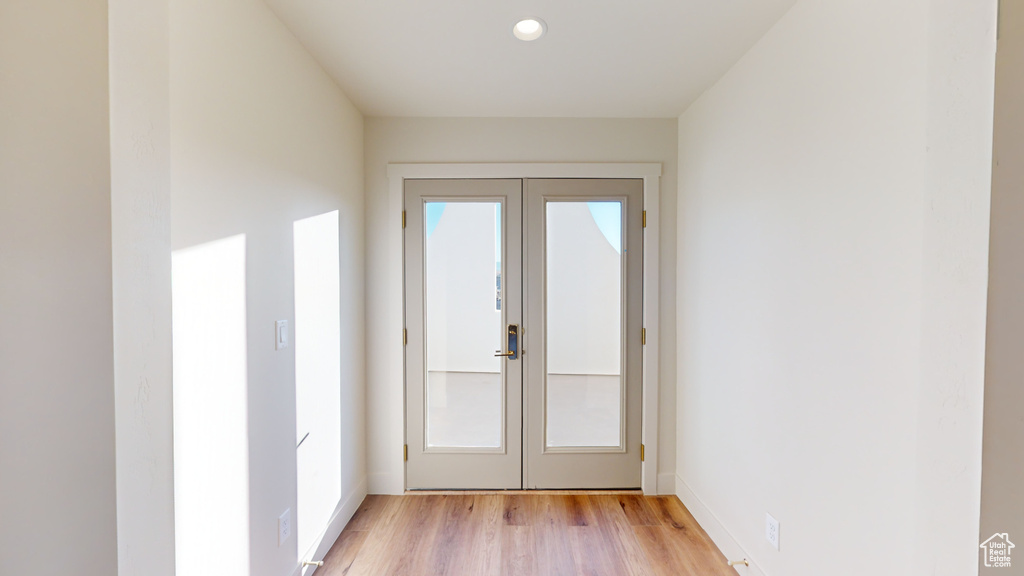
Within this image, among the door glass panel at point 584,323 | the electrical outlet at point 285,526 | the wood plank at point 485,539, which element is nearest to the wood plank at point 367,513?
the wood plank at point 485,539

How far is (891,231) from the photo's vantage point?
1.30 meters

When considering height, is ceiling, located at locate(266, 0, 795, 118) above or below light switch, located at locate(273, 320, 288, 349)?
above

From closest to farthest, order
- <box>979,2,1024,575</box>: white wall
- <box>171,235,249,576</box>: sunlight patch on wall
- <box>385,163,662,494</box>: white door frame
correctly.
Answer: <box>979,2,1024,575</box>: white wall < <box>171,235,249,576</box>: sunlight patch on wall < <box>385,163,662,494</box>: white door frame

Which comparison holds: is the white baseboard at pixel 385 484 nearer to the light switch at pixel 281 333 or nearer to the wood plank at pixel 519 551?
the wood plank at pixel 519 551

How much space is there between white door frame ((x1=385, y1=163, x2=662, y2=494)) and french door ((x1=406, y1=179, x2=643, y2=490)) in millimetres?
58

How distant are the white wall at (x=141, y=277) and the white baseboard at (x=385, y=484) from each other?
2.33 meters

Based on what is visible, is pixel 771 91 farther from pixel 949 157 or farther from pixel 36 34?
pixel 36 34

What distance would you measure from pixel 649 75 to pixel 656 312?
1.43 m

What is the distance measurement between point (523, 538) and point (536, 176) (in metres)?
2.15

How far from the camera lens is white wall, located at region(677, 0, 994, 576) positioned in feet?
2.18

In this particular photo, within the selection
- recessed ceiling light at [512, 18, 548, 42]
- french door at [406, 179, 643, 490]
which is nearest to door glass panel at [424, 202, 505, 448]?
french door at [406, 179, 643, 490]

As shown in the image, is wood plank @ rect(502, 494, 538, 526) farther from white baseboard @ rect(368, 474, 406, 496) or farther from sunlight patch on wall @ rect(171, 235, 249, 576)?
sunlight patch on wall @ rect(171, 235, 249, 576)

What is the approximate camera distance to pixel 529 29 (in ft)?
6.19

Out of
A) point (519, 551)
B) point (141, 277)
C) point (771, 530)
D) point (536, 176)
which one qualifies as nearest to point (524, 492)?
point (519, 551)
